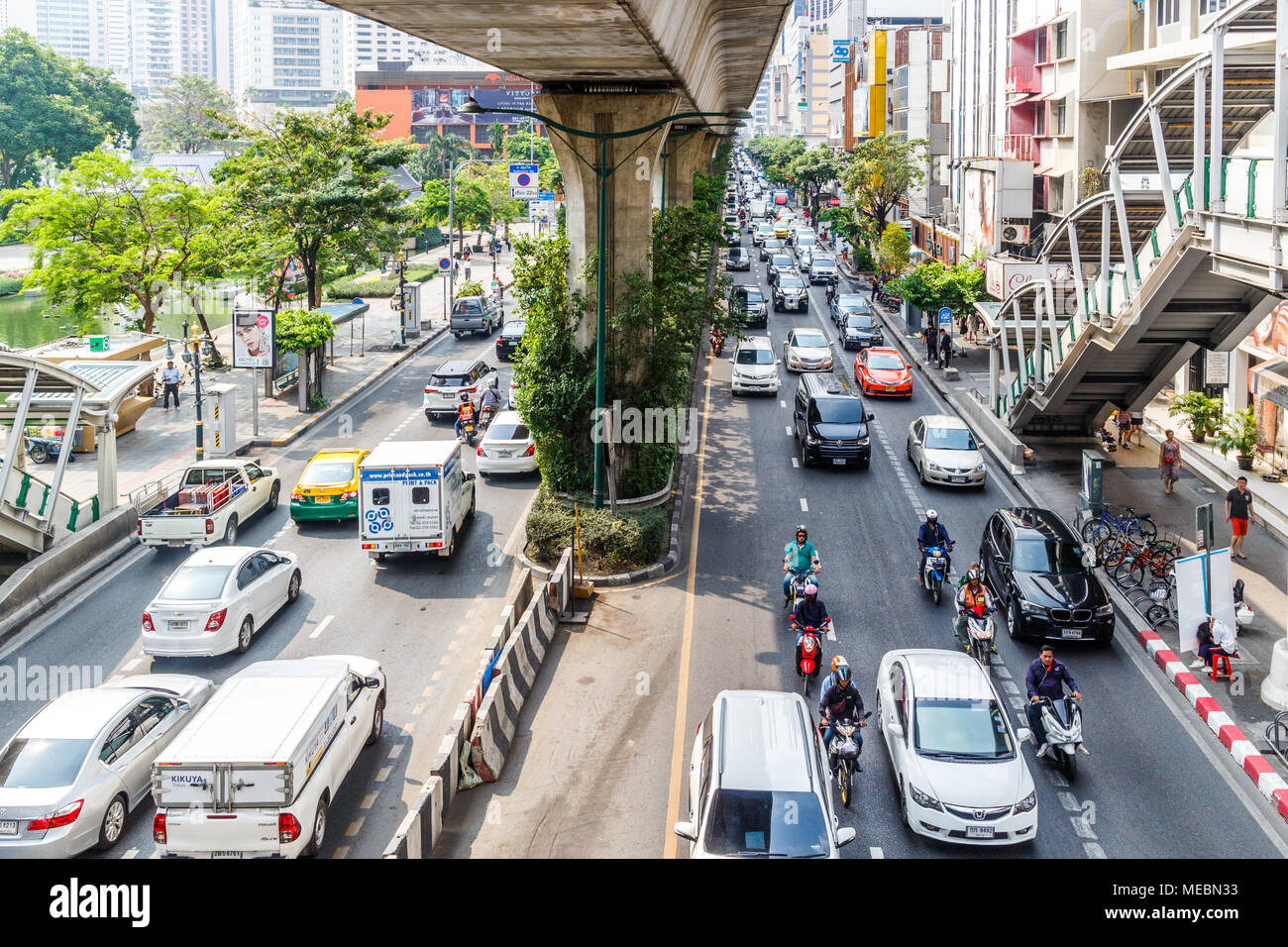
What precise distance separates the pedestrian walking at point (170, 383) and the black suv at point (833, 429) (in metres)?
20.8

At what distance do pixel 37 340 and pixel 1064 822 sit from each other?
63666mm

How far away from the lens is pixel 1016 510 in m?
21.3

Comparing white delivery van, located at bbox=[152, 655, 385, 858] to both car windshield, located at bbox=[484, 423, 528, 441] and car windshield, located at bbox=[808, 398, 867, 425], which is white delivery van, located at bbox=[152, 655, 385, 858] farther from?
car windshield, located at bbox=[808, 398, 867, 425]

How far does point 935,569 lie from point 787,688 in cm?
472

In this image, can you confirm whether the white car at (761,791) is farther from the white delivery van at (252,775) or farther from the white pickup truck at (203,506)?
the white pickup truck at (203,506)

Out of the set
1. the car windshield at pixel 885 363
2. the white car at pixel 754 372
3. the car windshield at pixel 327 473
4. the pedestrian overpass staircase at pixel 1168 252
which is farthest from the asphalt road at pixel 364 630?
the car windshield at pixel 885 363


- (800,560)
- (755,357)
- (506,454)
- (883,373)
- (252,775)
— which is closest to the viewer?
(252,775)

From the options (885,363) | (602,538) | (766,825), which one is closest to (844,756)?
(766,825)

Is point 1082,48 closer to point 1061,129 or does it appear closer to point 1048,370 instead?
point 1061,129

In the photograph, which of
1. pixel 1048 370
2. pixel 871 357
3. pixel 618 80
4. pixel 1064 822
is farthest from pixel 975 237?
pixel 1064 822

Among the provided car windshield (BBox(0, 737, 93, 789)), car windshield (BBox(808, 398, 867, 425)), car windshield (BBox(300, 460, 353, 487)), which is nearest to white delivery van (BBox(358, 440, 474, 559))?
car windshield (BBox(300, 460, 353, 487))

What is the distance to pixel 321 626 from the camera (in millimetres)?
19953

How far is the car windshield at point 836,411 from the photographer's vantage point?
1166 inches

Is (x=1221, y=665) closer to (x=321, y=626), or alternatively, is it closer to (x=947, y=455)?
(x=947, y=455)
